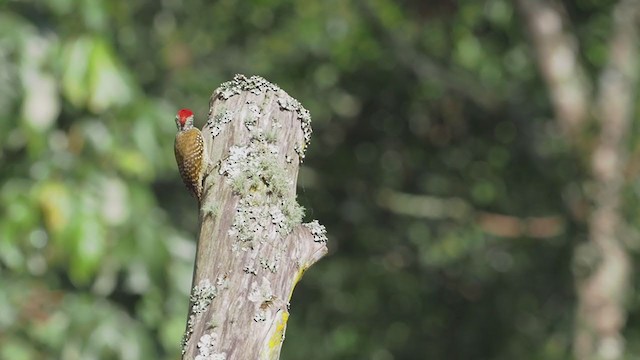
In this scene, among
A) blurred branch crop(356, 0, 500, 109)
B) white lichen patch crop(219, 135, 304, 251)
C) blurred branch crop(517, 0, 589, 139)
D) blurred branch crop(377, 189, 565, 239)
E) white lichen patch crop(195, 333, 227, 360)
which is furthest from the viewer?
blurred branch crop(377, 189, 565, 239)

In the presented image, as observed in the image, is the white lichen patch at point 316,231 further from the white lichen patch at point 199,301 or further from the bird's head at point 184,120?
the bird's head at point 184,120

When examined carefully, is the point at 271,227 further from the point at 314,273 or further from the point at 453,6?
the point at 314,273

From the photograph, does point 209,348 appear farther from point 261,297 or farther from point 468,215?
point 468,215

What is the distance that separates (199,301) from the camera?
2.29m

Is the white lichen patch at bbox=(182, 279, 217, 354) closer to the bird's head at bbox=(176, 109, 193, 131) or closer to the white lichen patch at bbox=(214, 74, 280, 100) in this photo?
the white lichen patch at bbox=(214, 74, 280, 100)

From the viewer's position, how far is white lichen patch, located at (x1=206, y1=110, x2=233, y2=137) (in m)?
2.51

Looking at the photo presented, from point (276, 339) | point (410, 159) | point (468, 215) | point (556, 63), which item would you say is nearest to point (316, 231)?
point (276, 339)

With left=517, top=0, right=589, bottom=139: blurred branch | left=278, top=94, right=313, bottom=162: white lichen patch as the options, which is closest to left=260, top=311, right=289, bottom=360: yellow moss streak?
left=278, top=94, right=313, bottom=162: white lichen patch

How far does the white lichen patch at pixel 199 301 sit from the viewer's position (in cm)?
228

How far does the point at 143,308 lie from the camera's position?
487cm

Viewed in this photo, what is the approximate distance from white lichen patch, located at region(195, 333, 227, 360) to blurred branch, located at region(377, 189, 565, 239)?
5.89m

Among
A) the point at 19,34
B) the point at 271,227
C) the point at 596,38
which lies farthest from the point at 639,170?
the point at 271,227

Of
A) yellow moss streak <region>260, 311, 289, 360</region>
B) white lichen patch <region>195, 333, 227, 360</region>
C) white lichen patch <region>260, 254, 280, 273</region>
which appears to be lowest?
white lichen patch <region>195, 333, 227, 360</region>

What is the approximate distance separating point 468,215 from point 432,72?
1.06 m
